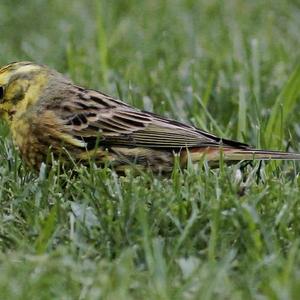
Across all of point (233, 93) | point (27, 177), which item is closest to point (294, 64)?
point (233, 93)

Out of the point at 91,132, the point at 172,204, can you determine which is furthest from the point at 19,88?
the point at 172,204

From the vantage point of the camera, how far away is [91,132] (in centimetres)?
610

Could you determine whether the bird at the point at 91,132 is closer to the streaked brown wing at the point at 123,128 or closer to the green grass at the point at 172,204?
the streaked brown wing at the point at 123,128

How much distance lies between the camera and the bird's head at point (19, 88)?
625cm

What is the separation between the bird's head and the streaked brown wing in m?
0.20

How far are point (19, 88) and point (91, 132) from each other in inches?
20.8

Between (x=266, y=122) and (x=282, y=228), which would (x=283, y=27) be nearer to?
(x=266, y=122)

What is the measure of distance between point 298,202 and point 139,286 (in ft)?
3.36

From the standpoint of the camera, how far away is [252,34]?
29.0 feet

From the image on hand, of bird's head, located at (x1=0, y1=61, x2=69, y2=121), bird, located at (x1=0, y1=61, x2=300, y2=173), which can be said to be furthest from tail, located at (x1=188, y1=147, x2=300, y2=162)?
bird's head, located at (x1=0, y1=61, x2=69, y2=121)

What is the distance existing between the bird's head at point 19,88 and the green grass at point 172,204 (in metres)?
0.22

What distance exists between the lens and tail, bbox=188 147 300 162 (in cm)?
574

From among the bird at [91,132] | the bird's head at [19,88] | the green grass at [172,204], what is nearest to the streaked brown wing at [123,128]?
the bird at [91,132]

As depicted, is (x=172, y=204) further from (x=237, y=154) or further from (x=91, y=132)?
(x=91, y=132)
